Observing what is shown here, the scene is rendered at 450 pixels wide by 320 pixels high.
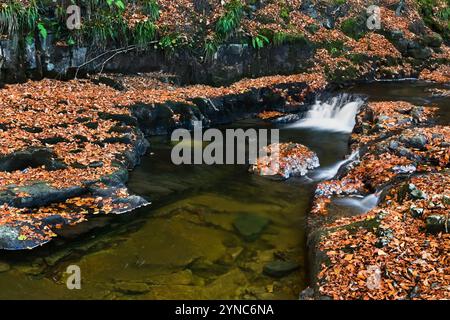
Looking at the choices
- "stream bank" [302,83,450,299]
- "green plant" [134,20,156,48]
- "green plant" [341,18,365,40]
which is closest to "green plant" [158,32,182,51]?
"green plant" [134,20,156,48]

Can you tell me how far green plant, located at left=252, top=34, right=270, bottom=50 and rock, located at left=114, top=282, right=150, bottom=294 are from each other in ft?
44.3

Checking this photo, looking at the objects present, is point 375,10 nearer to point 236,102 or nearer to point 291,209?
point 236,102

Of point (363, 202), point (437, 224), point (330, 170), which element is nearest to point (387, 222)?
point (437, 224)

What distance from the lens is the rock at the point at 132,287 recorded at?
19.6 ft

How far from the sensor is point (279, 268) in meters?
6.66

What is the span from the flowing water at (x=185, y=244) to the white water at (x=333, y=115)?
487 cm

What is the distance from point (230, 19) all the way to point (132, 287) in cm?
1339

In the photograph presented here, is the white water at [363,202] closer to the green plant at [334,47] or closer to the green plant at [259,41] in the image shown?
the green plant at [259,41]

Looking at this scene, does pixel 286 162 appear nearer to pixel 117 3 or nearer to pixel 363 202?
pixel 363 202

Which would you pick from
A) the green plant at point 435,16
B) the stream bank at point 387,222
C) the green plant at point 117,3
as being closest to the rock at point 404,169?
the stream bank at point 387,222

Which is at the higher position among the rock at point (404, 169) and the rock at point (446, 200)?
the rock at point (446, 200)

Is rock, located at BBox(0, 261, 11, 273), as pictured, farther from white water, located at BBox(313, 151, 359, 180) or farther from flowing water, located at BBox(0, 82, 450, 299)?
white water, located at BBox(313, 151, 359, 180)

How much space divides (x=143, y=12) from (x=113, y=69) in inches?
104
